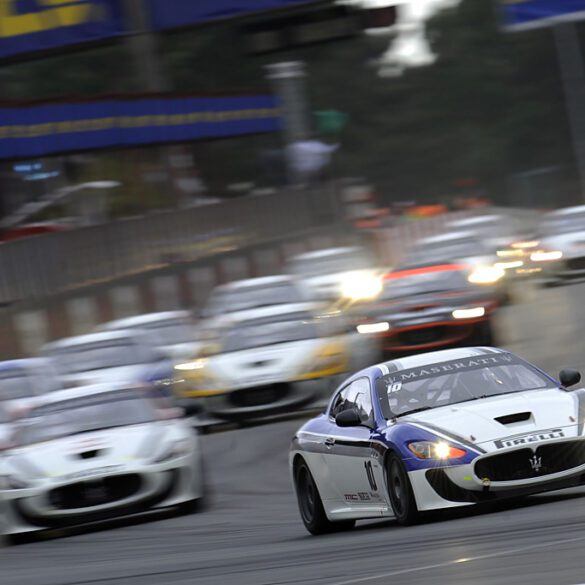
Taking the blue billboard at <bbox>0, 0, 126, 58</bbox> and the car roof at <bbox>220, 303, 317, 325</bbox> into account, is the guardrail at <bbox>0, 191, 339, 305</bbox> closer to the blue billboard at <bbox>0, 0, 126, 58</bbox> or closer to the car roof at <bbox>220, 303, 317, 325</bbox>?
the blue billboard at <bbox>0, 0, 126, 58</bbox>

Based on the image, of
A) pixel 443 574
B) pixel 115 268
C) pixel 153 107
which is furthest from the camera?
pixel 153 107

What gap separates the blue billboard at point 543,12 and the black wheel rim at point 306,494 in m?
23.8

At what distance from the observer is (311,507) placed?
11.0 m

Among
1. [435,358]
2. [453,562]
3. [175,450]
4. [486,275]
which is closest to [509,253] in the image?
[486,275]

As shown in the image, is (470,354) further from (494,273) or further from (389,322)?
(494,273)

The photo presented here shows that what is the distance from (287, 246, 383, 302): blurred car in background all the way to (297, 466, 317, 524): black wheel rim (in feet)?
58.7

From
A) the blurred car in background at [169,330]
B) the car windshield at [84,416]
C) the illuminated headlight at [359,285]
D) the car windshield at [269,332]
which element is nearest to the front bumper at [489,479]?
the car windshield at [84,416]

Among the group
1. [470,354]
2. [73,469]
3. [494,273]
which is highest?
[470,354]

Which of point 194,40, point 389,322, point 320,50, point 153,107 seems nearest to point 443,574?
point 389,322

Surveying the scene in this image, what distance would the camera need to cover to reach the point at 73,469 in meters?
13.2

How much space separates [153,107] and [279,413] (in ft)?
78.9

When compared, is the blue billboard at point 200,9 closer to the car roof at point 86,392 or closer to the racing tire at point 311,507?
the car roof at point 86,392

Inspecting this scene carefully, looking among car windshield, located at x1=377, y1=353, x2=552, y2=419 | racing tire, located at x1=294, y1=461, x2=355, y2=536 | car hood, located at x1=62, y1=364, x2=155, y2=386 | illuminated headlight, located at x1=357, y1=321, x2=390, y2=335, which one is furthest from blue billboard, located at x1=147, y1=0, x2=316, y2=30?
car windshield, located at x1=377, y1=353, x2=552, y2=419

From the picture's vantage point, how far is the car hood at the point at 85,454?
13.2 m
